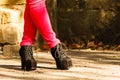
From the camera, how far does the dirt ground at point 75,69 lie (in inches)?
123

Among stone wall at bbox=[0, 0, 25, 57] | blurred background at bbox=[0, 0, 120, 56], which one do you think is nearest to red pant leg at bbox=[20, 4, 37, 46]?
stone wall at bbox=[0, 0, 25, 57]

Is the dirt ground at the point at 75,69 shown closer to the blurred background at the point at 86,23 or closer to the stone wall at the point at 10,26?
the stone wall at the point at 10,26

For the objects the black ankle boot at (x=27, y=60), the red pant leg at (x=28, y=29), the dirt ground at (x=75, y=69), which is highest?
the red pant leg at (x=28, y=29)

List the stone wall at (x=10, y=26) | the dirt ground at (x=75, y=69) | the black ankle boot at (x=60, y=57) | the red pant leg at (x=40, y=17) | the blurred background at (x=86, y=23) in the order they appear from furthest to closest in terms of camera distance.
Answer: the blurred background at (x=86, y=23), the stone wall at (x=10, y=26), the black ankle boot at (x=60, y=57), the red pant leg at (x=40, y=17), the dirt ground at (x=75, y=69)

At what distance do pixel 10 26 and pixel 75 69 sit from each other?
1214mm

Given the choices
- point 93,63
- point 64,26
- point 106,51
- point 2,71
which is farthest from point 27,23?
point 64,26

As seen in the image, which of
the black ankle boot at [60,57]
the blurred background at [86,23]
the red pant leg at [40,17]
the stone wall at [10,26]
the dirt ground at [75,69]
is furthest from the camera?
the blurred background at [86,23]

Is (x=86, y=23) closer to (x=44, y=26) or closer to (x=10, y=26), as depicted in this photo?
(x=10, y=26)

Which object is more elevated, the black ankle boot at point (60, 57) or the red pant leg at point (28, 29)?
the red pant leg at point (28, 29)

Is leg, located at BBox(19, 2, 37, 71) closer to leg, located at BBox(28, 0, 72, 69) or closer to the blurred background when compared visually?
leg, located at BBox(28, 0, 72, 69)

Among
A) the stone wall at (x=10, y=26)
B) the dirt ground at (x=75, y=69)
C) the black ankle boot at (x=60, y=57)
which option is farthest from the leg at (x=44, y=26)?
the stone wall at (x=10, y=26)

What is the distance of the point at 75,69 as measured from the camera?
348 centimetres

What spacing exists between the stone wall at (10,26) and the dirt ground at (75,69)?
181 mm

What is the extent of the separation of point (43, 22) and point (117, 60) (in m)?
1.10
